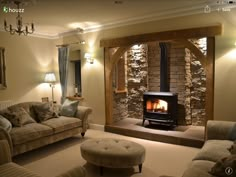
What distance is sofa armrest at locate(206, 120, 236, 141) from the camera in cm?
301

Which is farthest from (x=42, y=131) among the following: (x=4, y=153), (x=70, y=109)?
(x=4, y=153)

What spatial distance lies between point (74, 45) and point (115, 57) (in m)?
1.46

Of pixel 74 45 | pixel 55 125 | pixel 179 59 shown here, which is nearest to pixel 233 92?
pixel 179 59

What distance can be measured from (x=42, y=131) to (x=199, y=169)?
2845mm

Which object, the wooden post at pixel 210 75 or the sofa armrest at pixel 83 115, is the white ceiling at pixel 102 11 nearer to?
the wooden post at pixel 210 75

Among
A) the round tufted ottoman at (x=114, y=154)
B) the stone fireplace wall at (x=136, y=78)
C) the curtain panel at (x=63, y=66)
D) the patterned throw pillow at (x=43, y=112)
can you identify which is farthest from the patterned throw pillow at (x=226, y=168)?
the curtain panel at (x=63, y=66)

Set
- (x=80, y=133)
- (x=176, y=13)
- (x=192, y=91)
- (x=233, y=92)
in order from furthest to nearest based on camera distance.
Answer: (x=192, y=91)
(x=80, y=133)
(x=176, y=13)
(x=233, y=92)

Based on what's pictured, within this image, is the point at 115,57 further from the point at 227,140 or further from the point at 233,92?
the point at 227,140

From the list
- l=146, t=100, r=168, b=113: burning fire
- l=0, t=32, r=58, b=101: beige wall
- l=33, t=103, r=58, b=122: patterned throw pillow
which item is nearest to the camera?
Answer: l=33, t=103, r=58, b=122: patterned throw pillow

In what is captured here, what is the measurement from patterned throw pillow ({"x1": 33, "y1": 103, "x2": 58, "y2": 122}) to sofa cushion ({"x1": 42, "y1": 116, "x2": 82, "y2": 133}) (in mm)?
129

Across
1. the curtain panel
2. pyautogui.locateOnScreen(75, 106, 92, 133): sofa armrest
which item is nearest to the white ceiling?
the curtain panel

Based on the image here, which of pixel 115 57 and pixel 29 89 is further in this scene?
pixel 29 89

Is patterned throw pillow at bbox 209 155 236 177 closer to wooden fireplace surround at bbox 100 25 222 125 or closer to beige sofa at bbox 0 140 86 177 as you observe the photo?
beige sofa at bbox 0 140 86 177

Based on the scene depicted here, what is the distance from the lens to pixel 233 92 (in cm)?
374
